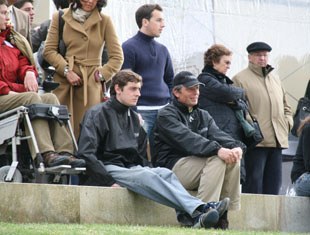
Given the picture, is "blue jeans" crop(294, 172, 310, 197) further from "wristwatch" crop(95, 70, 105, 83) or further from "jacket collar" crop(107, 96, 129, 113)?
"wristwatch" crop(95, 70, 105, 83)

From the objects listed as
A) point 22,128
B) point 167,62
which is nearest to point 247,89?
point 167,62

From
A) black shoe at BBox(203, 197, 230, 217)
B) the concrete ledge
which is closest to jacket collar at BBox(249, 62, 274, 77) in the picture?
the concrete ledge

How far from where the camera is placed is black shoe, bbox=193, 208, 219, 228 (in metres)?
12.3

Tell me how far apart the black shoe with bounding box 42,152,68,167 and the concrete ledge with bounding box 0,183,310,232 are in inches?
17.9

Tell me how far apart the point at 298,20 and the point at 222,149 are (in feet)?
18.8

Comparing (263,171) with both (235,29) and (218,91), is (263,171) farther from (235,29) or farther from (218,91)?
(235,29)

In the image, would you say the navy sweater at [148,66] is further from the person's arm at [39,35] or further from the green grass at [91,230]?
the green grass at [91,230]

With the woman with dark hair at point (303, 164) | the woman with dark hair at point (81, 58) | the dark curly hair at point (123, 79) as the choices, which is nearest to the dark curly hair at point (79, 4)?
the woman with dark hair at point (81, 58)

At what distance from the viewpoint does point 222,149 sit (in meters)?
13.2

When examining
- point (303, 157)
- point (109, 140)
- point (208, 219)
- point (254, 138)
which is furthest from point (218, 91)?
point (208, 219)

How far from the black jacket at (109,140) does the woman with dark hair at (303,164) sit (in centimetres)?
206

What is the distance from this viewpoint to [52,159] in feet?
42.0

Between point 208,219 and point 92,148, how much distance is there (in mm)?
1457

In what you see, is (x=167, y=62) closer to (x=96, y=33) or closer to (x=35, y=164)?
(x=96, y=33)
